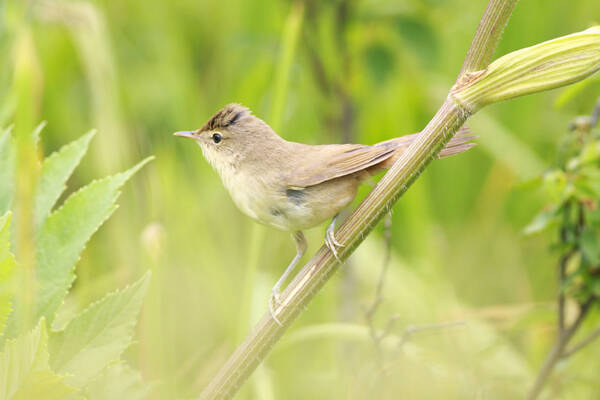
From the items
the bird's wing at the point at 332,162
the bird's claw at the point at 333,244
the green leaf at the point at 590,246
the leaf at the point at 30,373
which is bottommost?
the green leaf at the point at 590,246

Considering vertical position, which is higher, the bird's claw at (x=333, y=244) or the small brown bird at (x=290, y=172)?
the bird's claw at (x=333, y=244)

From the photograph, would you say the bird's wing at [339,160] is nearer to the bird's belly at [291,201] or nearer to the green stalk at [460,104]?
the bird's belly at [291,201]

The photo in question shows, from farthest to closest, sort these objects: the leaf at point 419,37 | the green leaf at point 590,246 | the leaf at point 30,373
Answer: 1. the leaf at point 419,37
2. the green leaf at point 590,246
3. the leaf at point 30,373

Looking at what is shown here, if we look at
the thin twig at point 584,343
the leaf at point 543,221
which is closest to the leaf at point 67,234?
the leaf at point 543,221

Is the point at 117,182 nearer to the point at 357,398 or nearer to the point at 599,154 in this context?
the point at 357,398

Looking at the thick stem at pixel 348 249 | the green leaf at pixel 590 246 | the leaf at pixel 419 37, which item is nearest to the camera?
the thick stem at pixel 348 249

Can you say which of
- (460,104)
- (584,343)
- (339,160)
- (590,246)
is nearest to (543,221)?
(590,246)

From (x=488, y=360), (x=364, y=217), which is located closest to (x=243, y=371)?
(x=364, y=217)
